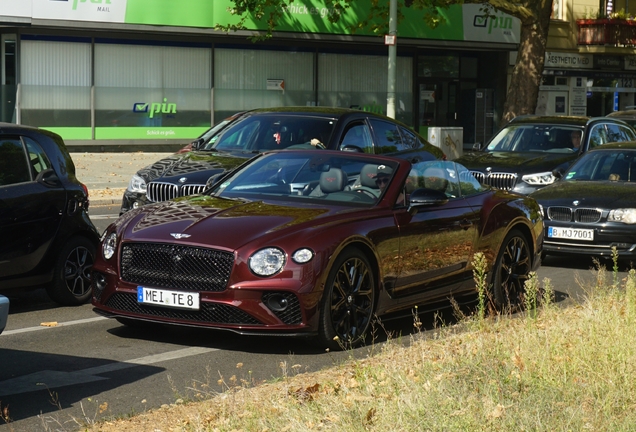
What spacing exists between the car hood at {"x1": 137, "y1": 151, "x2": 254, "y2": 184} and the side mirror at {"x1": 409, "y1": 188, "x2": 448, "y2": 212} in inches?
164

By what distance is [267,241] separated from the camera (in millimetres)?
8211

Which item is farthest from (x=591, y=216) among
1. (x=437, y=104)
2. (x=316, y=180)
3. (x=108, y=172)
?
(x=437, y=104)

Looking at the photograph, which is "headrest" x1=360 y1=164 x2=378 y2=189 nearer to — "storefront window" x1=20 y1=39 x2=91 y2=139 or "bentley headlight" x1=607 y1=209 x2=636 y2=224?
"bentley headlight" x1=607 y1=209 x2=636 y2=224

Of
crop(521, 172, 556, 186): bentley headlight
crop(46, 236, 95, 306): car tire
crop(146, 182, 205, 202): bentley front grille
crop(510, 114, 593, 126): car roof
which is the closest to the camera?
crop(46, 236, 95, 306): car tire

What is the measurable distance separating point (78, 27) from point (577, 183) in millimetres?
19882

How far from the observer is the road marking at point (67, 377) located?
7195 mm

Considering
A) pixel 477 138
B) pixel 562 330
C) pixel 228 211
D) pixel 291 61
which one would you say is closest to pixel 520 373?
pixel 562 330

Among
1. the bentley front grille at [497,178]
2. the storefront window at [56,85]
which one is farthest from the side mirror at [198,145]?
the storefront window at [56,85]

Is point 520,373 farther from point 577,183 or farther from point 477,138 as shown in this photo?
point 477,138

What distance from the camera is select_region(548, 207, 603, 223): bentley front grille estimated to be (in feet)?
44.4

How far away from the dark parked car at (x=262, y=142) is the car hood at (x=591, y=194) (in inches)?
71.2

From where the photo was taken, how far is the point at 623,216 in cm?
1338

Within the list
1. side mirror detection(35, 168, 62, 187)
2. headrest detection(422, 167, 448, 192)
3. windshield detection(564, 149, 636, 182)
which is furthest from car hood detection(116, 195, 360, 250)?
windshield detection(564, 149, 636, 182)

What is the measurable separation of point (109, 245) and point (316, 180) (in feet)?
5.98
